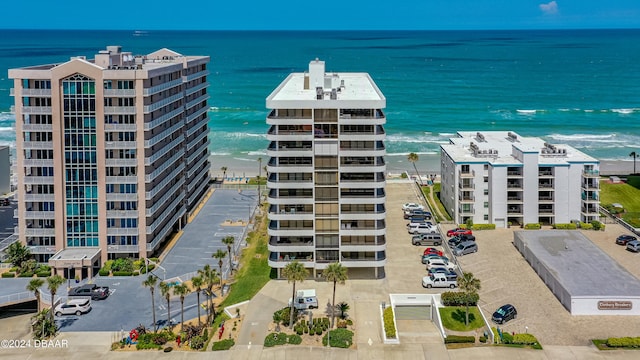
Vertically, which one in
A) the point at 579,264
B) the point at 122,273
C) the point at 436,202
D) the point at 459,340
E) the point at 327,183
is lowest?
the point at 459,340

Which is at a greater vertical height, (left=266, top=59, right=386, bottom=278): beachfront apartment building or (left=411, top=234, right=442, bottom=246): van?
(left=266, top=59, right=386, bottom=278): beachfront apartment building

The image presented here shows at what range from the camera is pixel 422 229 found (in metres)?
80.9

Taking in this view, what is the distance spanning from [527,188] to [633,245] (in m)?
15.2

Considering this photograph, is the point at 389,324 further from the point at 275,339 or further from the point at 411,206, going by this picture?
the point at 411,206

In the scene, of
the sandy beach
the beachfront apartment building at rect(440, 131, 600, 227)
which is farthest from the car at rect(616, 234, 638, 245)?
the sandy beach

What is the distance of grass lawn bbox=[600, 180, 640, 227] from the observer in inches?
3574

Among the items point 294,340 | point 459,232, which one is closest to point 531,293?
point 459,232

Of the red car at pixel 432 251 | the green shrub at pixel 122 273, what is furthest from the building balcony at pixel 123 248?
the red car at pixel 432 251

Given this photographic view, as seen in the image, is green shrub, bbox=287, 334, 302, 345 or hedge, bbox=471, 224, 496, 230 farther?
hedge, bbox=471, 224, 496, 230

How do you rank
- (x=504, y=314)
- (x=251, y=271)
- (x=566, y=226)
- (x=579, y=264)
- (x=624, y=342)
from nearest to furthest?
(x=624, y=342)
(x=504, y=314)
(x=579, y=264)
(x=251, y=271)
(x=566, y=226)

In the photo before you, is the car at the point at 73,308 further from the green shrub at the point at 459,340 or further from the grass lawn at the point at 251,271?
the green shrub at the point at 459,340

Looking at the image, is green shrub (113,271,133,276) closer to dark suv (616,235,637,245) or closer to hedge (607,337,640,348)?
hedge (607,337,640,348)

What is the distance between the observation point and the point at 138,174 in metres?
69.9

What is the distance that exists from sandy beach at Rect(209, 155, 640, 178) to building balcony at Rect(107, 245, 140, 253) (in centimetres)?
5108
